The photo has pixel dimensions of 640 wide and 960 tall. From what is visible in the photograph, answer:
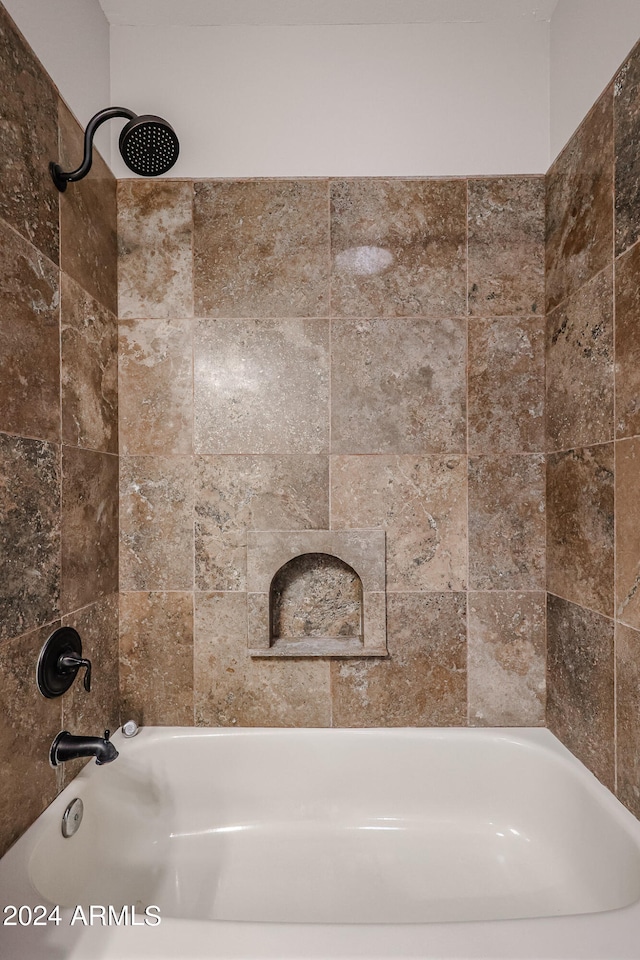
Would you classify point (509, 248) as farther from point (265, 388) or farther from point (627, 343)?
point (265, 388)

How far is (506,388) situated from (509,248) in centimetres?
44

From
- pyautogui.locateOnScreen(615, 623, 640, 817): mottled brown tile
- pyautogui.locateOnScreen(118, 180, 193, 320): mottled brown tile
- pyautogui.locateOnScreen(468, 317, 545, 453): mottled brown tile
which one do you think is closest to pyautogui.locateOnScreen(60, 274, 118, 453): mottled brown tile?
pyautogui.locateOnScreen(118, 180, 193, 320): mottled brown tile

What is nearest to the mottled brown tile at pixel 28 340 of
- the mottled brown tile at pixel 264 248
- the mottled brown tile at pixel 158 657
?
the mottled brown tile at pixel 264 248

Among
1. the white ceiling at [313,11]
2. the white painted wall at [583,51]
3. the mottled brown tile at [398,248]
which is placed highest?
the white ceiling at [313,11]

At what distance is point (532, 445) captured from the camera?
1.63 meters

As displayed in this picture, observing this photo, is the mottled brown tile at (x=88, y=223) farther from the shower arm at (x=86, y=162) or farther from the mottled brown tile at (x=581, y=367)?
the mottled brown tile at (x=581, y=367)

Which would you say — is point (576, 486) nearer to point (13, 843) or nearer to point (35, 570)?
point (35, 570)

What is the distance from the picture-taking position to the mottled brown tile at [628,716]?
1.17m

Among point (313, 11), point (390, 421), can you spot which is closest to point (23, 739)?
point (390, 421)

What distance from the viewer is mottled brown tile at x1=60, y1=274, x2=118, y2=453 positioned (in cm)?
136

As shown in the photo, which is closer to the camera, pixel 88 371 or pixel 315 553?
pixel 88 371

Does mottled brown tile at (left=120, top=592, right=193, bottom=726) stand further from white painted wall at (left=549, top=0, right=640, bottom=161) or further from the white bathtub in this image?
white painted wall at (left=549, top=0, right=640, bottom=161)

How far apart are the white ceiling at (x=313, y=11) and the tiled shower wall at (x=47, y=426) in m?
0.49

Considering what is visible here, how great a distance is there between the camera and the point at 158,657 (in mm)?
1655
